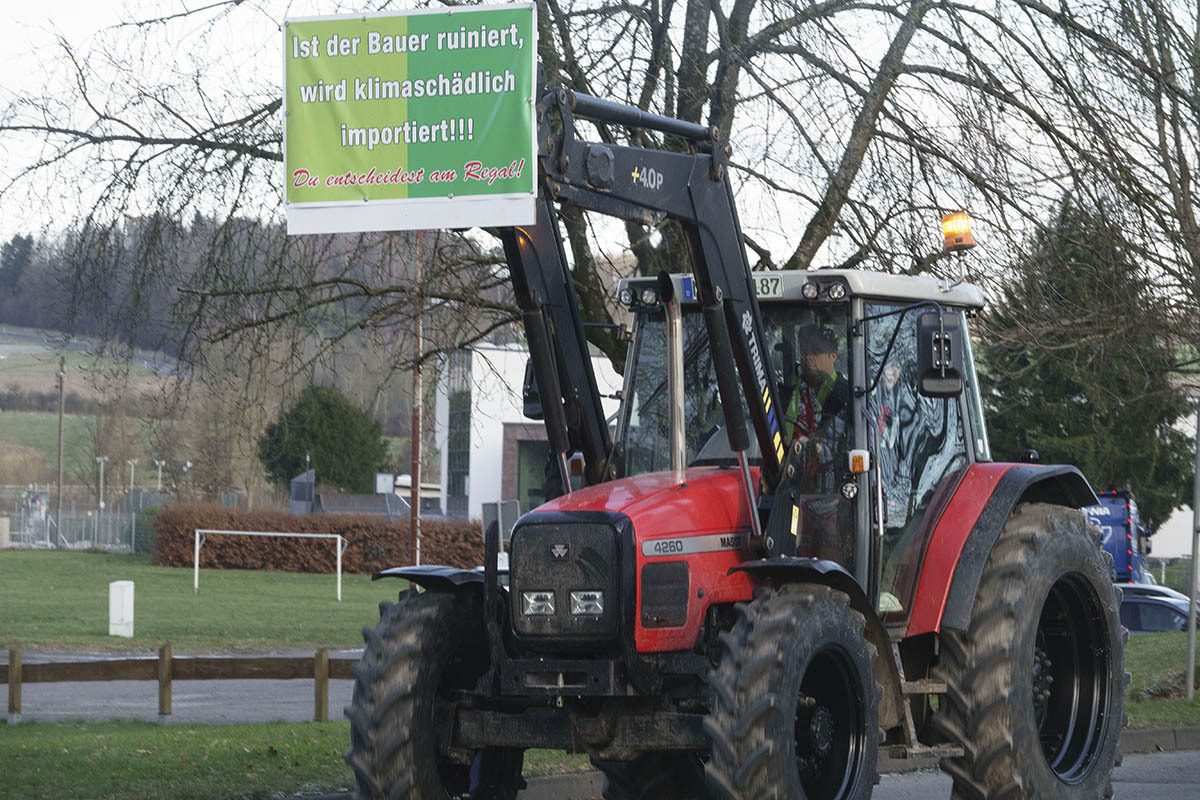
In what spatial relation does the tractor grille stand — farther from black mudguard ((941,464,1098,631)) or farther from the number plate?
black mudguard ((941,464,1098,631))

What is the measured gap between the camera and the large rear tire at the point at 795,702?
634 centimetres

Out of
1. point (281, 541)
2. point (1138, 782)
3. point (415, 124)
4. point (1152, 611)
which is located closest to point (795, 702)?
point (415, 124)

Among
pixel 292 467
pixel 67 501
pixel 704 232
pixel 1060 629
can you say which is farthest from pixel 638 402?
pixel 67 501

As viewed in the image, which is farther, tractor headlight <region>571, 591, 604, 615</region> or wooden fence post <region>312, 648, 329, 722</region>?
wooden fence post <region>312, 648, 329, 722</region>

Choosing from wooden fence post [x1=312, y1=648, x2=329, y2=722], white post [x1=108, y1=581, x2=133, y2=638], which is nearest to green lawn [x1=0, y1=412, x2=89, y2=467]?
white post [x1=108, y1=581, x2=133, y2=638]

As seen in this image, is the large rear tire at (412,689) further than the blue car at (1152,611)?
No

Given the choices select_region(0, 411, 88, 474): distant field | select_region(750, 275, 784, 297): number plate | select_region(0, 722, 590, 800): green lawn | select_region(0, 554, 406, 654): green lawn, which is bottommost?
select_region(0, 554, 406, 654): green lawn

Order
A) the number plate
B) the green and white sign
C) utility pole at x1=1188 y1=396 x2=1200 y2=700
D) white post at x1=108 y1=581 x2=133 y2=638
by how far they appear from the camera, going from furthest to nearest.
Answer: white post at x1=108 y1=581 x2=133 y2=638
utility pole at x1=1188 y1=396 x2=1200 y2=700
the number plate
the green and white sign

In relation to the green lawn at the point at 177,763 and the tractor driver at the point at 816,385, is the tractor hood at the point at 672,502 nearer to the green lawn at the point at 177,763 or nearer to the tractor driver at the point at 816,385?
the tractor driver at the point at 816,385

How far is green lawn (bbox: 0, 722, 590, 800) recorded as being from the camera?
30.8ft

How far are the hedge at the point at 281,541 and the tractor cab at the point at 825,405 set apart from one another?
44.1m

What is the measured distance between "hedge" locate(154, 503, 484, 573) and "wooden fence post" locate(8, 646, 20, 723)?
37.2 m

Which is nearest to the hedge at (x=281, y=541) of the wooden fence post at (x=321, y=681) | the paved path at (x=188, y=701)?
the paved path at (x=188, y=701)

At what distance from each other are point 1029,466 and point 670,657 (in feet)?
9.47
